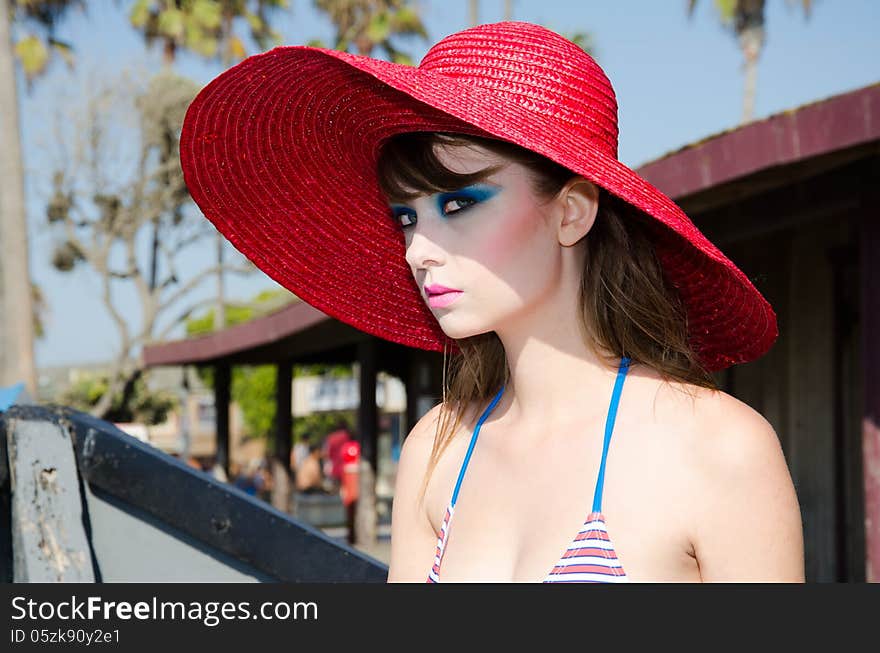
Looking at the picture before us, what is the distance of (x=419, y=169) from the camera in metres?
1.77

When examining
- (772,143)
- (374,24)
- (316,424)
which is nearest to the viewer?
(772,143)

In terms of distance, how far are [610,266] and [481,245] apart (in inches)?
10.2

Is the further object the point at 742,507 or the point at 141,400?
the point at 141,400

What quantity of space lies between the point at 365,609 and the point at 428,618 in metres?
0.09

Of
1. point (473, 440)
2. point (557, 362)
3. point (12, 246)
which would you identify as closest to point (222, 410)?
point (12, 246)

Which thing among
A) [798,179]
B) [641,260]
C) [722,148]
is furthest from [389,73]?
[798,179]

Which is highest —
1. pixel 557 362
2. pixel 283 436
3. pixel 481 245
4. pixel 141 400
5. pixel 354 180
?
pixel 141 400

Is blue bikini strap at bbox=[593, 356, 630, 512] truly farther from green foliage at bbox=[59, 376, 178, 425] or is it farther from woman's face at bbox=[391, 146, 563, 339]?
green foliage at bbox=[59, 376, 178, 425]

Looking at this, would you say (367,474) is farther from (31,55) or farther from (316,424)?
(316,424)

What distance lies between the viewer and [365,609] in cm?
158

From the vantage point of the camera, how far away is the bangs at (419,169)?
1724 millimetres

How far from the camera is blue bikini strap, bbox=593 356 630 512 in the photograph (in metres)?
1.59

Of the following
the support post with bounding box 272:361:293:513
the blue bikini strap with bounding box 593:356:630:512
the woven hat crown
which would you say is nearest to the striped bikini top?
the blue bikini strap with bounding box 593:356:630:512

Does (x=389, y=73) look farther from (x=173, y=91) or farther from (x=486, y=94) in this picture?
(x=173, y=91)
